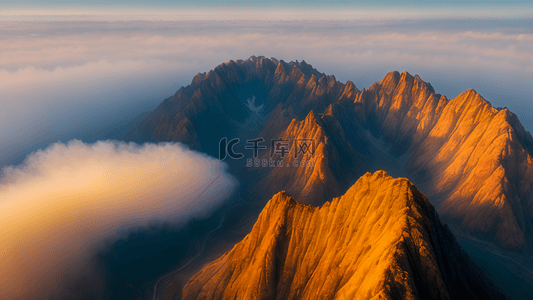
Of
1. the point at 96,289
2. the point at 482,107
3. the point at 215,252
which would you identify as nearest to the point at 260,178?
the point at 215,252

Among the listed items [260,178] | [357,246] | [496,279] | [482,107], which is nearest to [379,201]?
[357,246]

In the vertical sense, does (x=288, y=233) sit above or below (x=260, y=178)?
above

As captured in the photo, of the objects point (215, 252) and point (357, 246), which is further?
point (215, 252)

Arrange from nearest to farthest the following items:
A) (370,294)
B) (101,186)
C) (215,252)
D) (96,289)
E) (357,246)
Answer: (370,294) < (357,246) < (96,289) < (215,252) < (101,186)

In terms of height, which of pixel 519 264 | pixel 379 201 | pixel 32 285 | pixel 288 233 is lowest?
pixel 32 285

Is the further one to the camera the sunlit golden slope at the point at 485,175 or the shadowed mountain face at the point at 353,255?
the sunlit golden slope at the point at 485,175

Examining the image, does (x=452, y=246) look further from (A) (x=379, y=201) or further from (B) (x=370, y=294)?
(B) (x=370, y=294)

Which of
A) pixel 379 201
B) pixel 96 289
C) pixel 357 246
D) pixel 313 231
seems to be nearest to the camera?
pixel 357 246

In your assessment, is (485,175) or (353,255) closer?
(353,255)
